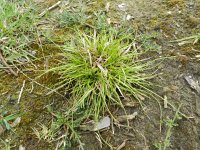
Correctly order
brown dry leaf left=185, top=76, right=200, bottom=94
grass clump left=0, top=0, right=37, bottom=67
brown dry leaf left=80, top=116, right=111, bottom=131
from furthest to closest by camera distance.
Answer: grass clump left=0, top=0, right=37, bottom=67, brown dry leaf left=185, top=76, right=200, bottom=94, brown dry leaf left=80, top=116, right=111, bottom=131

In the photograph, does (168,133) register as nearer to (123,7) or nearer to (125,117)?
(125,117)

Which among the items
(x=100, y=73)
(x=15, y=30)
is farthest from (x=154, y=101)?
(x=15, y=30)

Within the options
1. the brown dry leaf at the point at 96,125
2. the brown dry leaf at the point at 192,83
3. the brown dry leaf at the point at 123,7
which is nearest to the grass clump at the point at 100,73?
the brown dry leaf at the point at 96,125

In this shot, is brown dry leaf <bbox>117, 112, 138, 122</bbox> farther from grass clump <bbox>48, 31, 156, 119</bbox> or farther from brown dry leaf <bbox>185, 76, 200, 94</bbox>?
brown dry leaf <bbox>185, 76, 200, 94</bbox>

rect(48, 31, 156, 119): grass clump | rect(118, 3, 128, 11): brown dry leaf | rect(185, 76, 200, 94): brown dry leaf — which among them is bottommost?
rect(185, 76, 200, 94): brown dry leaf

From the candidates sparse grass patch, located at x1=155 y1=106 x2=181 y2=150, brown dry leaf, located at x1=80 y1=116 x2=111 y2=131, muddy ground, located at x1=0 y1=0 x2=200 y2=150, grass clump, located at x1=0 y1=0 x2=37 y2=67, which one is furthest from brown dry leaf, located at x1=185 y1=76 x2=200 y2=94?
grass clump, located at x1=0 y1=0 x2=37 y2=67

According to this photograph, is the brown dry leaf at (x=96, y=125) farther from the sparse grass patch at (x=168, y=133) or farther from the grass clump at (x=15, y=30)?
the grass clump at (x=15, y=30)
